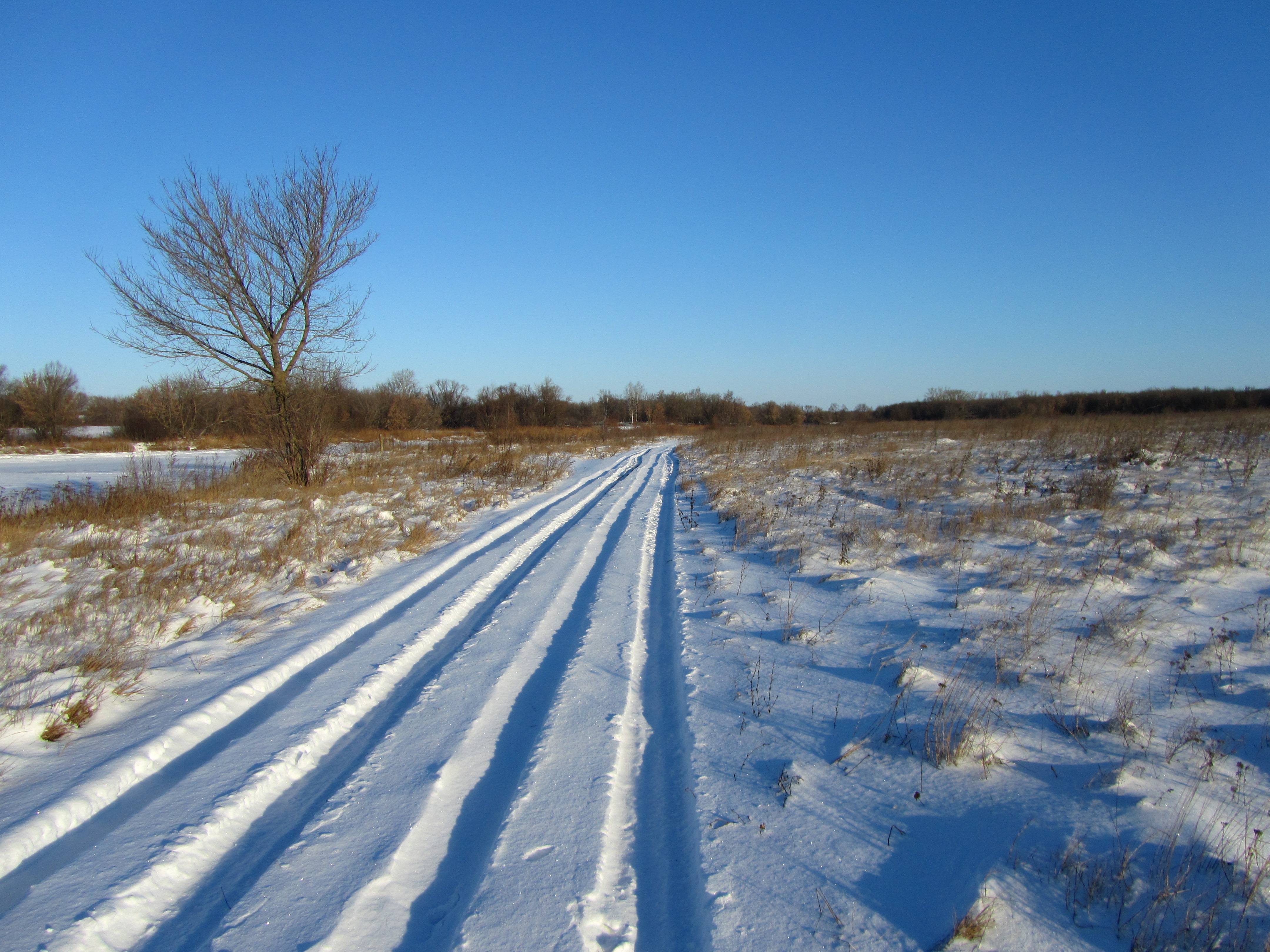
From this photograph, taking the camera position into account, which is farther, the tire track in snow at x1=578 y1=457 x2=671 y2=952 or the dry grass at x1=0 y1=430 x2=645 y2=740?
the dry grass at x1=0 y1=430 x2=645 y2=740

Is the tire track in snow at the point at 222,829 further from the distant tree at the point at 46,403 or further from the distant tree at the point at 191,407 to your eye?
the distant tree at the point at 46,403

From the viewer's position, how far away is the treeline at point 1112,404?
32.4 m

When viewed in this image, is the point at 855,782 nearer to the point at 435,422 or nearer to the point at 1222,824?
the point at 1222,824

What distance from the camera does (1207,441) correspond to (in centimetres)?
1484

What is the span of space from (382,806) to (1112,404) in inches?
1788

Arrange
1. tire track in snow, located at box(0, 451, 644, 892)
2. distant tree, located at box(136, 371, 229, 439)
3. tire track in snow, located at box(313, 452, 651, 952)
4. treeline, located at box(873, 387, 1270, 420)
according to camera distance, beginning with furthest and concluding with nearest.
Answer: treeline, located at box(873, 387, 1270, 420), distant tree, located at box(136, 371, 229, 439), tire track in snow, located at box(0, 451, 644, 892), tire track in snow, located at box(313, 452, 651, 952)

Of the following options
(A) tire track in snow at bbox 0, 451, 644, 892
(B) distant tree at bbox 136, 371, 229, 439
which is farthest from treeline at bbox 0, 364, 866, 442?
(A) tire track in snow at bbox 0, 451, 644, 892

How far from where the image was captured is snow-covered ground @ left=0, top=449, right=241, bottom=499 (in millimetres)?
14305

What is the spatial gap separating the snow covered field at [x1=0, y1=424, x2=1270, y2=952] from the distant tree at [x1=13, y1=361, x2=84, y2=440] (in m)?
43.6

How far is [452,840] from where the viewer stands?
99.8 inches

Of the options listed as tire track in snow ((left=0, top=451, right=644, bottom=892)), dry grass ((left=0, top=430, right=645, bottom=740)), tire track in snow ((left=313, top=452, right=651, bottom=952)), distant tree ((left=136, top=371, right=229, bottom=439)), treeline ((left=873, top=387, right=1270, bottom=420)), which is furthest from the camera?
treeline ((left=873, top=387, right=1270, bottom=420))

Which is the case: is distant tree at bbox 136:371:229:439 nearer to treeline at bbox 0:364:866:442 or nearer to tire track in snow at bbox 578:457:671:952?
treeline at bbox 0:364:866:442

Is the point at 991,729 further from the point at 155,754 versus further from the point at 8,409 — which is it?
the point at 8,409

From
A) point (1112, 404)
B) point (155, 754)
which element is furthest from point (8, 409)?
point (1112, 404)
